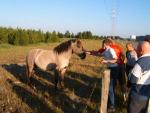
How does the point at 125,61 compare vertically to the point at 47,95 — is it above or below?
above

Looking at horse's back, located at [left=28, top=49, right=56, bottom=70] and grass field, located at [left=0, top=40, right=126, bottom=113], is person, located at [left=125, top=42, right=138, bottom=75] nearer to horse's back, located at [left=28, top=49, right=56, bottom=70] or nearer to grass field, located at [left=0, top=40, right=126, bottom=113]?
grass field, located at [left=0, top=40, right=126, bottom=113]

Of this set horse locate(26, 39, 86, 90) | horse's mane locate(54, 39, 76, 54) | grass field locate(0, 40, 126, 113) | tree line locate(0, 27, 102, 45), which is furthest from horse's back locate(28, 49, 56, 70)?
tree line locate(0, 27, 102, 45)

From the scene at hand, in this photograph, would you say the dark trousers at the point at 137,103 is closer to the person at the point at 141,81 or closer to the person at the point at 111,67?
the person at the point at 141,81

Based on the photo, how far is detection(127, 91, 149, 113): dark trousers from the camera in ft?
16.8

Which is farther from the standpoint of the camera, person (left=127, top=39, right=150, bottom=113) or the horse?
Answer: the horse

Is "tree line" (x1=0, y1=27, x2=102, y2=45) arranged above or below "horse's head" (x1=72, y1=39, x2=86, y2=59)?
below

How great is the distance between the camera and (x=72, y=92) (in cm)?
979

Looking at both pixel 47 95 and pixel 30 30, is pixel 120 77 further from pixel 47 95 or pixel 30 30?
pixel 30 30

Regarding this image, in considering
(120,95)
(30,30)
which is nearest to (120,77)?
(120,95)

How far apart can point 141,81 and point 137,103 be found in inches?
15.4

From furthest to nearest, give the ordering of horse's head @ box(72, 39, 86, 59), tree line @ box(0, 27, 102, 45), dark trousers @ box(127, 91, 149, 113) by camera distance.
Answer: tree line @ box(0, 27, 102, 45)
horse's head @ box(72, 39, 86, 59)
dark trousers @ box(127, 91, 149, 113)

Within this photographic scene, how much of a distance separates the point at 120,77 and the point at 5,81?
5130 mm

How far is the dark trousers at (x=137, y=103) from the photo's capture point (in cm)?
511

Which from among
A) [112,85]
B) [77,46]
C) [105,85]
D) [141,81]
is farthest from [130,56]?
[141,81]
